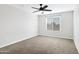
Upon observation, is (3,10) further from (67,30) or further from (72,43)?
(72,43)

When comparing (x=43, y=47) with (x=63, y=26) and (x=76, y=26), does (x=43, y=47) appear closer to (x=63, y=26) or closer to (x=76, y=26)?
(x=63, y=26)

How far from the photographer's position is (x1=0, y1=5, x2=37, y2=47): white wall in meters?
1.68

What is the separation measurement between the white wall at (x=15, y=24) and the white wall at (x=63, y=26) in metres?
0.15

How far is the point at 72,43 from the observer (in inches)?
68.3

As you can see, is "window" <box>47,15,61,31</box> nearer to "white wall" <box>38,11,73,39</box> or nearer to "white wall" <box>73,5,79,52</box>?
"white wall" <box>38,11,73,39</box>

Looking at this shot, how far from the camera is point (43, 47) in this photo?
170 centimetres

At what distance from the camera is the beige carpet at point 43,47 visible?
5.39 ft

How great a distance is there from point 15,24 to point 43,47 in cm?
81

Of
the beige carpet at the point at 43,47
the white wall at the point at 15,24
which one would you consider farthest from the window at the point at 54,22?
the white wall at the point at 15,24

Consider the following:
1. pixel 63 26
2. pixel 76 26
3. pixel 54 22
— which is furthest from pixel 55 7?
pixel 76 26

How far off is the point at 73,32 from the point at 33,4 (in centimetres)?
101

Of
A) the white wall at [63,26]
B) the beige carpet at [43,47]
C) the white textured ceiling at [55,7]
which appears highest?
the white textured ceiling at [55,7]

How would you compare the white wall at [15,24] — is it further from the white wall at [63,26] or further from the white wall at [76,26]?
the white wall at [76,26]
